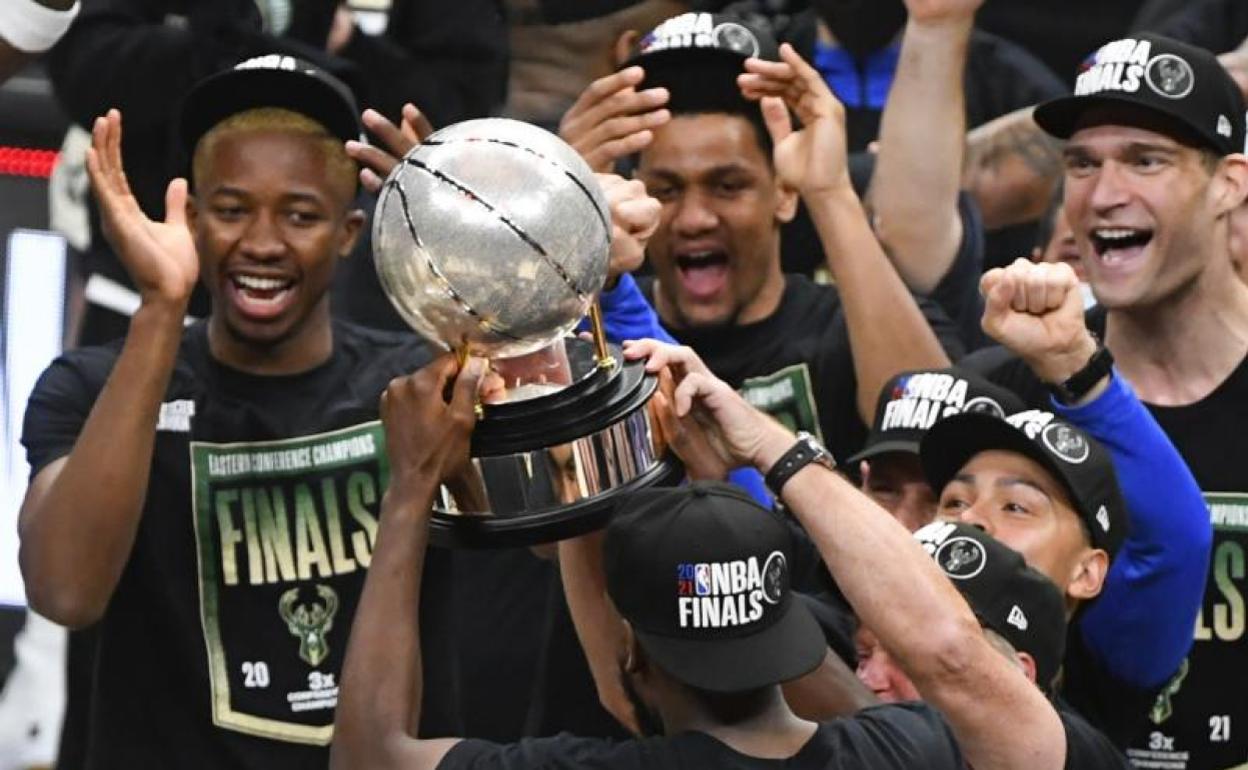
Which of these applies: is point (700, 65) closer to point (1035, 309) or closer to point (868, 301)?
point (868, 301)

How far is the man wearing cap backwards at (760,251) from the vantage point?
5.81 meters

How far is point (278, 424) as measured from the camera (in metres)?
5.49

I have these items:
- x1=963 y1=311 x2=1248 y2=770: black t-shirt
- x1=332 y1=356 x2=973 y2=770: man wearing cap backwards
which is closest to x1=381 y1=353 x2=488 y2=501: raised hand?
x1=332 y1=356 x2=973 y2=770: man wearing cap backwards

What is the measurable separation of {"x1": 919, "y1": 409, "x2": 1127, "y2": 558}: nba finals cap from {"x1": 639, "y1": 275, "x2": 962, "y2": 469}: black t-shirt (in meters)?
0.67

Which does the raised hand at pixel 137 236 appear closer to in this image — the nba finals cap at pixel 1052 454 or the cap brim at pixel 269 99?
the cap brim at pixel 269 99

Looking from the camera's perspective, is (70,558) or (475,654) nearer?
(70,558)

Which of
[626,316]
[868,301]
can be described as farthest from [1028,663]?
[868,301]

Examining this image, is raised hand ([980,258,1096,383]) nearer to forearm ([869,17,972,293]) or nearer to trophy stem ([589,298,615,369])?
trophy stem ([589,298,615,369])

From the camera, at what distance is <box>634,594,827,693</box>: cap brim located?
406 centimetres

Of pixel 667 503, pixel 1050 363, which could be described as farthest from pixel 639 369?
pixel 1050 363

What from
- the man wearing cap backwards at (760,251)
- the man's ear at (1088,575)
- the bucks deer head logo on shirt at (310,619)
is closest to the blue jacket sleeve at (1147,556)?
the man's ear at (1088,575)

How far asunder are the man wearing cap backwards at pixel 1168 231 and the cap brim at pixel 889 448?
0.43 metres

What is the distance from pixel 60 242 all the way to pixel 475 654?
1.57 m

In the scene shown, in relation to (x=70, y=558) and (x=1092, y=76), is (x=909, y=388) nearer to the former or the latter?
(x=1092, y=76)
